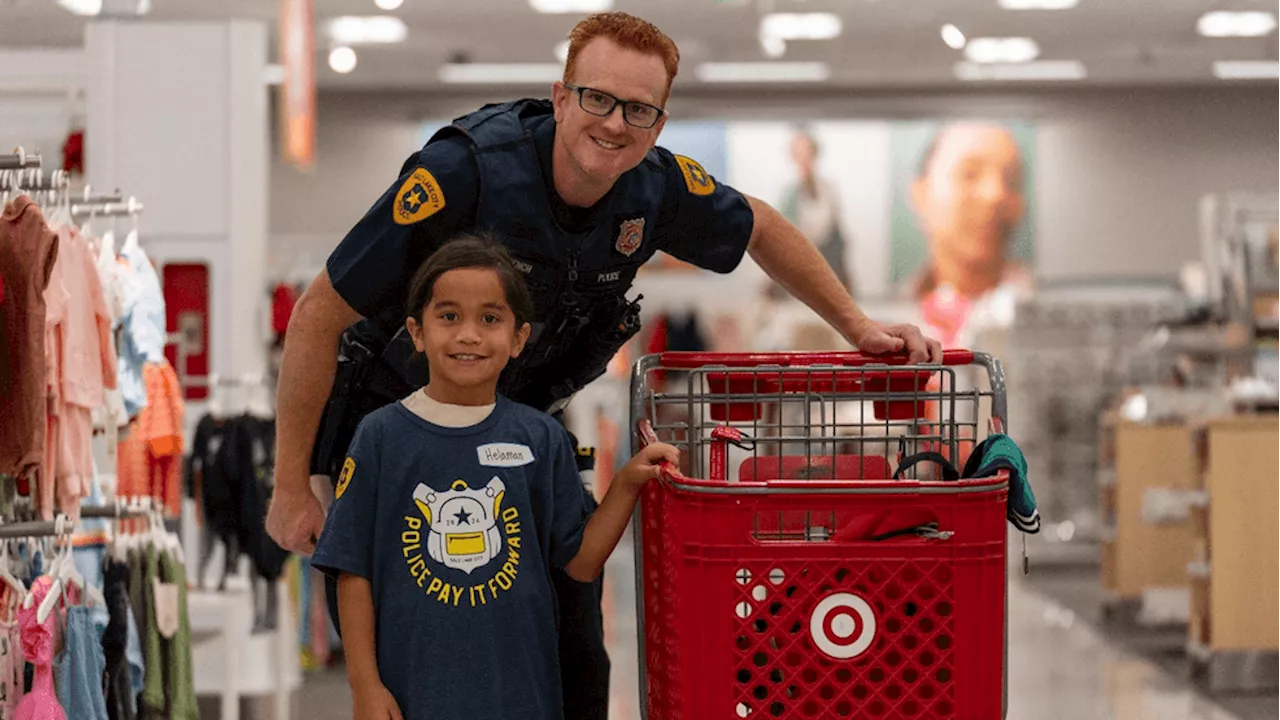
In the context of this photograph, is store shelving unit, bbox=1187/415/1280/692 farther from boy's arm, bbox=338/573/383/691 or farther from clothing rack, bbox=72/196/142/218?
boy's arm, bbox=338/573/383/691

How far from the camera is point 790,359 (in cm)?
259

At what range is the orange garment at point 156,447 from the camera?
5523 mm

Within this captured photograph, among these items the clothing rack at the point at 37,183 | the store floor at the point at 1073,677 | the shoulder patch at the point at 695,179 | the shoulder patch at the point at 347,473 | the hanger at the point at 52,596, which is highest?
the clothing rack at the point at 37,183

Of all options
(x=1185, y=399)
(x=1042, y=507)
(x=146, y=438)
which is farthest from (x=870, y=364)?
(x=1042, y=507)

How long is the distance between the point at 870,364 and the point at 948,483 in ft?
1.54

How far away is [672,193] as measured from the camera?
2602 mm

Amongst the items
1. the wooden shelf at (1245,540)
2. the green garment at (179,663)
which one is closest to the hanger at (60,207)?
the green garment at (179,663)

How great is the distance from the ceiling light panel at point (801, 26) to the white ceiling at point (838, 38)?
115mm

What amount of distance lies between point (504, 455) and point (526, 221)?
0.36 m

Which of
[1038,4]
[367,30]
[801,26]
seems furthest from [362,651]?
[367,30]

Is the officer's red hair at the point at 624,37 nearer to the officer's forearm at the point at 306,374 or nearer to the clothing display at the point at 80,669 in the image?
the officer's forearm at the point at 306,374

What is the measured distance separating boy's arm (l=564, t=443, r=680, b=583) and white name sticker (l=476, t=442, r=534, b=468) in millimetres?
126

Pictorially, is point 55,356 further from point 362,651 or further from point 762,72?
point 762,72

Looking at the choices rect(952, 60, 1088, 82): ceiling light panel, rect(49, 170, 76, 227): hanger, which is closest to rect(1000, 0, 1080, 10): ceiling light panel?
rect(952, 60, 1088, 82): ceiling light panel
